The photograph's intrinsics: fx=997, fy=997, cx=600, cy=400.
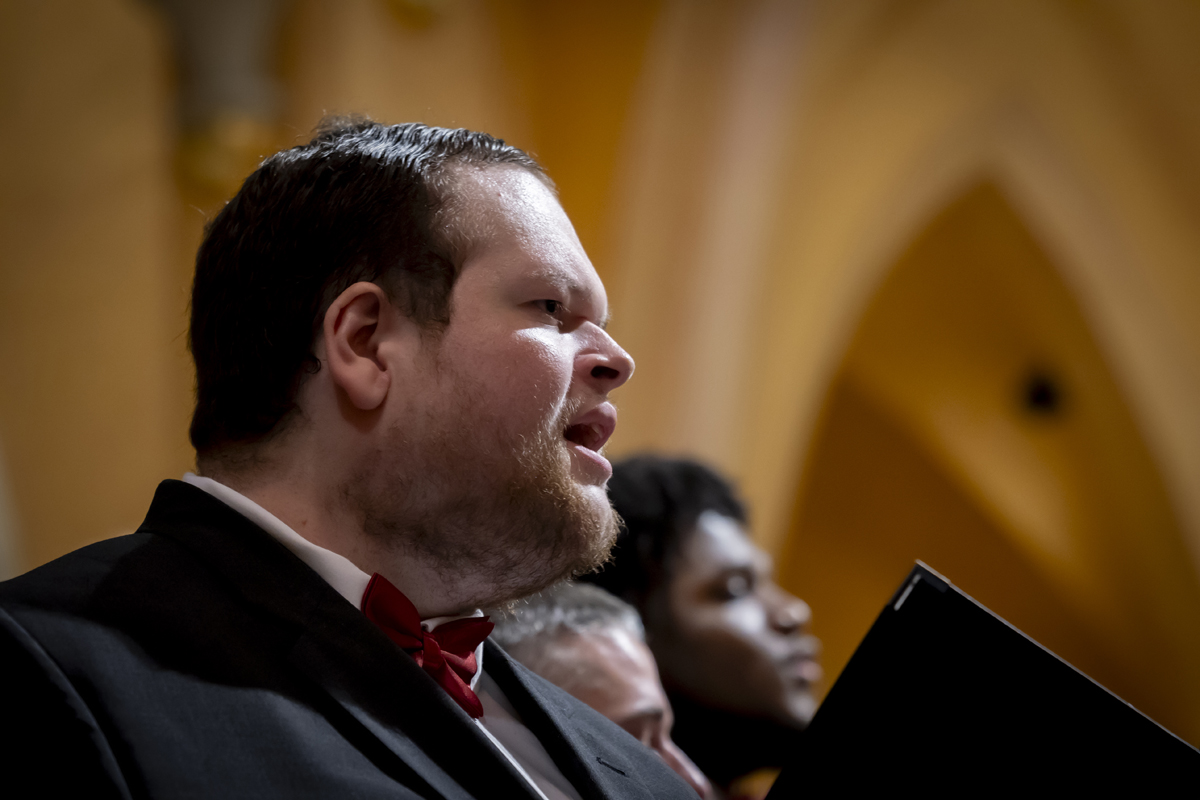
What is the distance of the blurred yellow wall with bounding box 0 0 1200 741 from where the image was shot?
3811mm

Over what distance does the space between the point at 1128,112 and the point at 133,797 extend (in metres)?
6.32

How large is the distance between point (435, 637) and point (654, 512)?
5.30ft

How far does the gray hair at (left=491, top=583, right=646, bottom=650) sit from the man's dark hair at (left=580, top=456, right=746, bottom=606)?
57 centimetres

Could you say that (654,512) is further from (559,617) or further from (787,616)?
(559,617)

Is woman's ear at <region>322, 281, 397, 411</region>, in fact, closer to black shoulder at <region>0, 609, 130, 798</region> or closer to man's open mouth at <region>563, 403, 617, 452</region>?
man's open mouth at <region>563, 403, 617, 452</region>

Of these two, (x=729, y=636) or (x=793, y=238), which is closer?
(x=729, y=636)

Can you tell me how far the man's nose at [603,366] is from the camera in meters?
1.43

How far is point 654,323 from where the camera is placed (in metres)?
5.30

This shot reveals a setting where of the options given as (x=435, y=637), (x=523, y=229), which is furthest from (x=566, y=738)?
(x=523, y=229)

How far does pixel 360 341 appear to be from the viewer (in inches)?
54.7

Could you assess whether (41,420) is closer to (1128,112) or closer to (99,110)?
(99,110)

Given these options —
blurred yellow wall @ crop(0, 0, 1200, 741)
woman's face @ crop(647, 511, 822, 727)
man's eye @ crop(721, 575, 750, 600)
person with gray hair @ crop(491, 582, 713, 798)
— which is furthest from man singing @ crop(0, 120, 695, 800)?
blurred yellow wall @ crop(0, 0, 1200, 741)

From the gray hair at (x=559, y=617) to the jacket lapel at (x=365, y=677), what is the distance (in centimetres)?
84

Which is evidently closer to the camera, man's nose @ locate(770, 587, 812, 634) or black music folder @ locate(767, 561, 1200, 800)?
black music folder @ locate(767, 561, 1200, 800)
